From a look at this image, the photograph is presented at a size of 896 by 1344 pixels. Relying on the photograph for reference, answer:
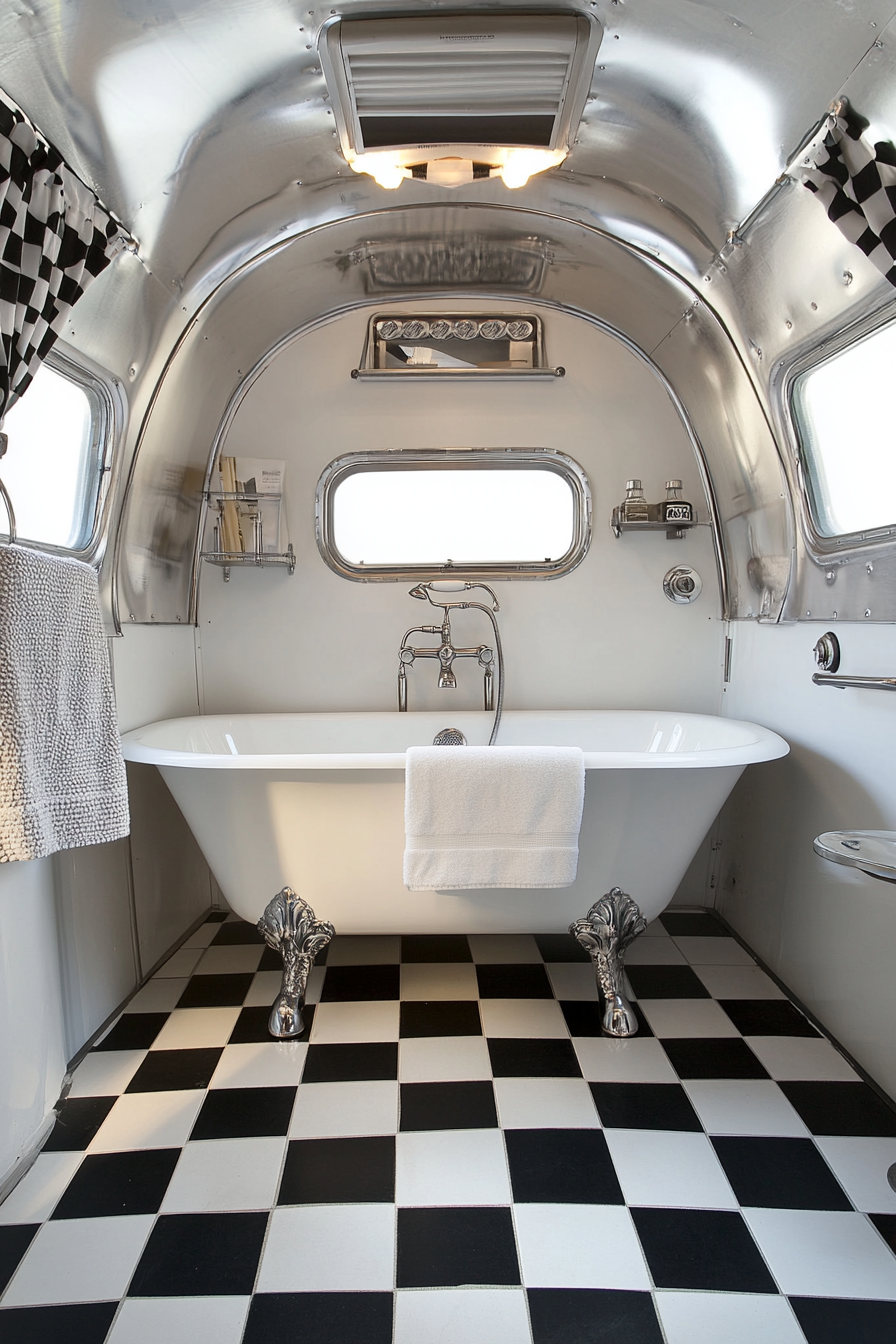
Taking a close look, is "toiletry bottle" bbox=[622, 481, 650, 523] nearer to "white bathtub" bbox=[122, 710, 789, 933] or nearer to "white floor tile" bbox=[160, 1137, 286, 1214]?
"white bathtub" bbox=[122, 710, 789, 933]

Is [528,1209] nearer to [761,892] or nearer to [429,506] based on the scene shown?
[761,892]

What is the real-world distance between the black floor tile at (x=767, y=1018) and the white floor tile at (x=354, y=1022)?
901mm

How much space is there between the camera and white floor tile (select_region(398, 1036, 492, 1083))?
176 centimetres

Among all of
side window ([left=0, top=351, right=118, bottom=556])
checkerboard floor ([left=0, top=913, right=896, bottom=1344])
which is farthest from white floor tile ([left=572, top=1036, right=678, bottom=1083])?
side window ([left=0, top=351, right=118, bottom=556])

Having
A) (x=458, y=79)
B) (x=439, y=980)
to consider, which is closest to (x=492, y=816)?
(x=439, y=980)

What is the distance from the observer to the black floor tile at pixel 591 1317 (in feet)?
3.66

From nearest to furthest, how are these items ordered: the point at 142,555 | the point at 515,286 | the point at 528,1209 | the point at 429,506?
1. the point at 528,1209
2. the point at 142,555
3. the point at 515,286
4. the point at 429,506

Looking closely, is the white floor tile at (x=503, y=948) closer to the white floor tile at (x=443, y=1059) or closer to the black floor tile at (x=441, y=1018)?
the black floor tile at (x=441, y=1018)

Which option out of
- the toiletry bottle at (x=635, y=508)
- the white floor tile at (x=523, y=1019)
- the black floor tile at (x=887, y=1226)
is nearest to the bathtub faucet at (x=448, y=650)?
the toiletry bottle at (x=635, y=508)

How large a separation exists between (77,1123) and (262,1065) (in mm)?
397

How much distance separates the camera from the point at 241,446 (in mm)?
2771

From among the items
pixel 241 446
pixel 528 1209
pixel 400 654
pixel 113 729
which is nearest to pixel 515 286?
pixel 241 446

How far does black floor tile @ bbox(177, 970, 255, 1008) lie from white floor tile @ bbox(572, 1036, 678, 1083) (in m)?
0.95

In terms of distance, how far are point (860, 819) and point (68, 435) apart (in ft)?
7.35
